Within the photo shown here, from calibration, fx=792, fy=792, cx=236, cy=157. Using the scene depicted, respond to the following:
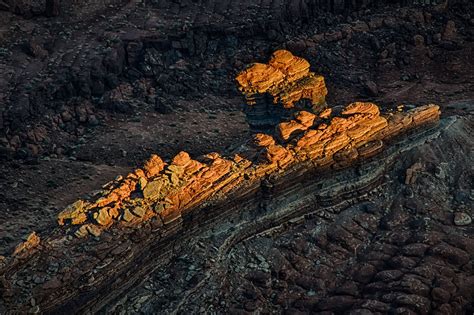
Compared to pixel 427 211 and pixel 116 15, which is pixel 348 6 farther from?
pixel 427 211

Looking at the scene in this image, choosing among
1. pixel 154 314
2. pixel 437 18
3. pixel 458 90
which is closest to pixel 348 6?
pixel 437 18

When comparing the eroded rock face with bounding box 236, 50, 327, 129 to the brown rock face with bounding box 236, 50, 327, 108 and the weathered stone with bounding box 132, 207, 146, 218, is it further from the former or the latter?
the weathered stone with bounding box 132, 207, 146, 218

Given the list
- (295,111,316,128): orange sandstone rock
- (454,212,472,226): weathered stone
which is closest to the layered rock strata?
(295,111,316,128): orange sandstone rock

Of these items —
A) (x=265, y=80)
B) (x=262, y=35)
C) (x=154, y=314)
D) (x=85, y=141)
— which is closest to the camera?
(x=154, y=314)

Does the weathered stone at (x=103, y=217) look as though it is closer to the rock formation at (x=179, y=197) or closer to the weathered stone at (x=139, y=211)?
the rock formation at (x=179, y=197)

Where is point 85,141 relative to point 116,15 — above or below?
below

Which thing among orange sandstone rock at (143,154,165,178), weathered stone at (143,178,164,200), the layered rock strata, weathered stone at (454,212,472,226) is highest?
orange sandstone rock at (143,154,165,178)

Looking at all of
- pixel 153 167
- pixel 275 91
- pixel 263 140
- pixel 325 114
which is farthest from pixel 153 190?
pixel 275 91

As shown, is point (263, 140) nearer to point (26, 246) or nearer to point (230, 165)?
point (230, 165)
